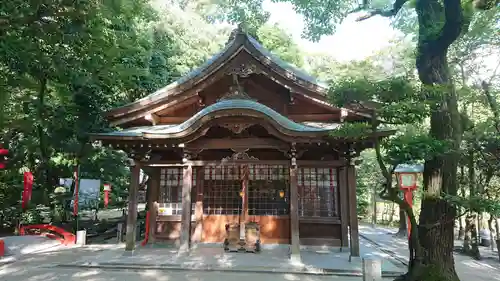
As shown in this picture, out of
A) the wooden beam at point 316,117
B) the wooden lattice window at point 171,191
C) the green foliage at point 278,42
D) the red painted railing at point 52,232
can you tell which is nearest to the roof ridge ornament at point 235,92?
the wooden beam at point 316,117

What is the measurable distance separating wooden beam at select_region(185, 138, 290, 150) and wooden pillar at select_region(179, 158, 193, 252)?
24.3 inches

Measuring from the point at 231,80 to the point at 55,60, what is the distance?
4939 mm

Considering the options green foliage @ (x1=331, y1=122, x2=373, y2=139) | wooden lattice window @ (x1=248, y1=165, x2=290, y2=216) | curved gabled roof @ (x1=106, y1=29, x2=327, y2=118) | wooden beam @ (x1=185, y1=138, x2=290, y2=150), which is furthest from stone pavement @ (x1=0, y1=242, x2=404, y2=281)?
curved gabled roof @ (x1=106, y1=29, x2=327, y2=118)

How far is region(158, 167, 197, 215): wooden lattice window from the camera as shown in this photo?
10.2m

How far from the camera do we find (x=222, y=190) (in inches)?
394

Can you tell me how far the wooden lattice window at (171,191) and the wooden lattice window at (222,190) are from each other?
46 centimetres

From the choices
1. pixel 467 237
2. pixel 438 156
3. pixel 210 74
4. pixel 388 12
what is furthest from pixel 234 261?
pixel 467 237

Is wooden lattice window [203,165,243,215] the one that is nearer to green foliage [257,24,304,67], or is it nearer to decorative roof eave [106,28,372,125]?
decorative roof eave [106,28,372,125]

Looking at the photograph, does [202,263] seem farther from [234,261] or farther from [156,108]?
[156,108]

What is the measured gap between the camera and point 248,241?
9086 mm

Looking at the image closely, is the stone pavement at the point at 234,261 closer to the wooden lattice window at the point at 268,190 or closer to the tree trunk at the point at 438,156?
the wooden lattice window at the point at 268,190

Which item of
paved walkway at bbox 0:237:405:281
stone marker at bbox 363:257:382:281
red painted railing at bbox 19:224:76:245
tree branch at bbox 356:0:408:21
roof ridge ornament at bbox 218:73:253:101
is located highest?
tree branch at bbox 356:0:408:21

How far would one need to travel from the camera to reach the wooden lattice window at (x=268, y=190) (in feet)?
32.0

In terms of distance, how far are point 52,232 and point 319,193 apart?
995cm
